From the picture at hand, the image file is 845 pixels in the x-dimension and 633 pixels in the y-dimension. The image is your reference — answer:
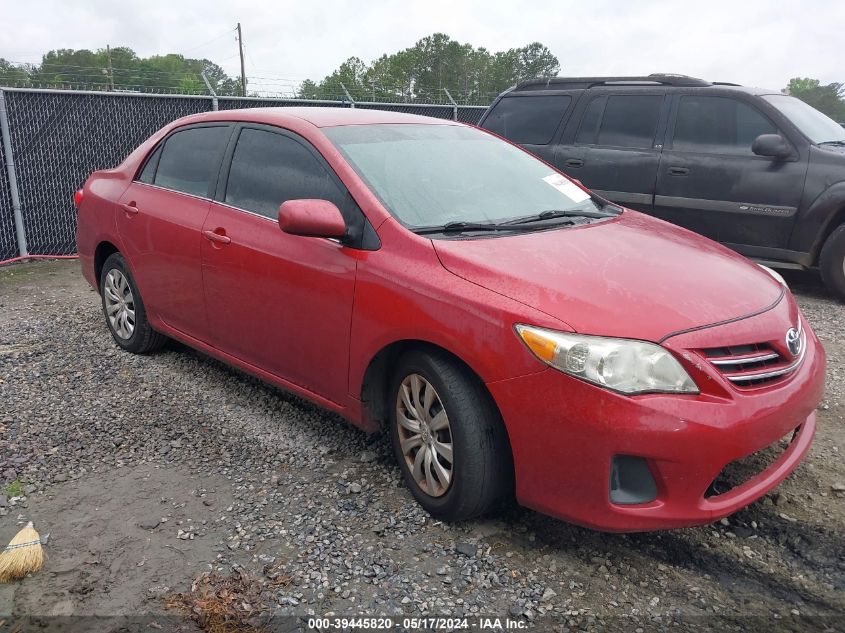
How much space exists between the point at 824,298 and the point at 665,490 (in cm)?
499

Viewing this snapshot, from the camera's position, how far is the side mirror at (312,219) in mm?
3139

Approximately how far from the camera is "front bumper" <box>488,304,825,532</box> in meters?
2.44

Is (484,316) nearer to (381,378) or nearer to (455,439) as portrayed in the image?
(455,439)

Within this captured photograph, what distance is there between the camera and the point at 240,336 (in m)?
3.92

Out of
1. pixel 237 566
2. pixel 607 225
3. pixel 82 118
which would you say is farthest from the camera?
pixel 82 118

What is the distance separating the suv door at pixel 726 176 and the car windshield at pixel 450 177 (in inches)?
127

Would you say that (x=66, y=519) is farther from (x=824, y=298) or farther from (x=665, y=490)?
(x=824, y=298)

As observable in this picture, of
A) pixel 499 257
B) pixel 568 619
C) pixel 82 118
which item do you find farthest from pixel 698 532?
pixel 82 118

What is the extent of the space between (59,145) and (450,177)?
6611 mm

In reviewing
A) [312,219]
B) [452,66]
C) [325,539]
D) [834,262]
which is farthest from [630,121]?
[452,66]

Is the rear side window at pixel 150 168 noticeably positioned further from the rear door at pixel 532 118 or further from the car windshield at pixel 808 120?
the car windshield at pixel 808 120

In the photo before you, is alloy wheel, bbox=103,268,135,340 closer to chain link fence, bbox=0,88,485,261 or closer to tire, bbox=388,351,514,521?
tire, bbox=388,351,514,521

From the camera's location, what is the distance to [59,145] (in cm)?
844

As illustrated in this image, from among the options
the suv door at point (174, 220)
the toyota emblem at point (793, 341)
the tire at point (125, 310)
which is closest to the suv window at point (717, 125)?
the toyota emblem at point (793, 341)
